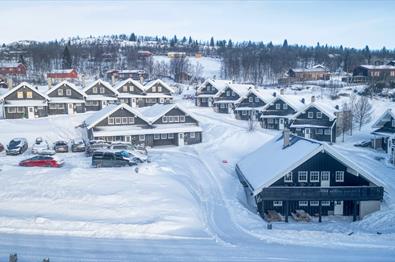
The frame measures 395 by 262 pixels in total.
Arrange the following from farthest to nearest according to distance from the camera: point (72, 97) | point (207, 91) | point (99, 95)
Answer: point (207, 91)
point (99, 95)
point (72, 97)

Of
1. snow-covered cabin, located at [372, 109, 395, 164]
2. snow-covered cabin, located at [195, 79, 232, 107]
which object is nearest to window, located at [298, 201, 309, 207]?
snow-covered cabin, located at [372, 109, 395, 164]

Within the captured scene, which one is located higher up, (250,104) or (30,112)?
(250,104)

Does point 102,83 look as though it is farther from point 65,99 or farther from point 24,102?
point 24,102

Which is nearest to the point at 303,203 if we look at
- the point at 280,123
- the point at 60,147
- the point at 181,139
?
the point at 181,139

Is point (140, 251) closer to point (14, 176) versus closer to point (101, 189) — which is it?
A: point (101, 189)

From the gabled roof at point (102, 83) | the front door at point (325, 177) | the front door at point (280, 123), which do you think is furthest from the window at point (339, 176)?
the gabled roof at point (102, 83)

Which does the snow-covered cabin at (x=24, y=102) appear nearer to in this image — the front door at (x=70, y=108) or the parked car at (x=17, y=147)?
the front door at (x=70, y=108)

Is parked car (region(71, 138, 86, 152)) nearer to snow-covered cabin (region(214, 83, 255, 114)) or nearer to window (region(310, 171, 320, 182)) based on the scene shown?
window (region(310, 171, 320, 182))
